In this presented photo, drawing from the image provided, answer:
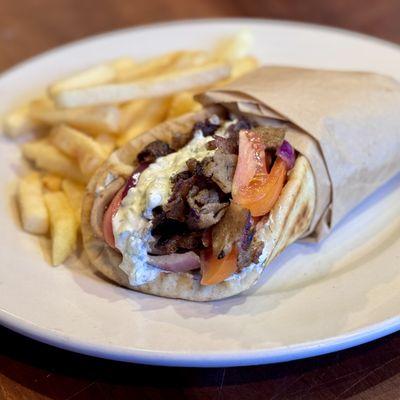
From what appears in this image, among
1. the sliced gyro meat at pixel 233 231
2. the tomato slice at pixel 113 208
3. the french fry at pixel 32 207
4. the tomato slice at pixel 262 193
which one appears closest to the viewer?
the sliced gyro meat at pixel 233 231

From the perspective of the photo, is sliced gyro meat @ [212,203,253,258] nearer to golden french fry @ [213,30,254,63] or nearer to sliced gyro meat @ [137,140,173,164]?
sliced gyro meat @ [137,140,173,164]

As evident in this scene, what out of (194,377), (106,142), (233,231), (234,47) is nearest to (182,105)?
(106,142)

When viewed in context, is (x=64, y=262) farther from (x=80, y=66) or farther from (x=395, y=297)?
(x=80, y=66)

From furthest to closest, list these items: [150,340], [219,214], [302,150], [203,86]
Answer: [203,86] → [302,150] → [219,214] → [150,340]

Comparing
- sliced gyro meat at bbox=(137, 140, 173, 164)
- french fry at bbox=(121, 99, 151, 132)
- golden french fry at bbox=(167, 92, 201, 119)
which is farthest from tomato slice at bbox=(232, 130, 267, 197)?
french fry at bbox=(121, 99, 151, 132)

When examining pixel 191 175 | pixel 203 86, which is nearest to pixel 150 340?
pixel 191 175

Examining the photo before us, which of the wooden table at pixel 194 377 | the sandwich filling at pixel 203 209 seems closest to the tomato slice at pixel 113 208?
the sandwich filling at pixel 203 209

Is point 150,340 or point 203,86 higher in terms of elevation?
point 203,86

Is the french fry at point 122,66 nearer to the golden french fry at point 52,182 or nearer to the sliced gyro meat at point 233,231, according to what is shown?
the golden french fry at point 52,182

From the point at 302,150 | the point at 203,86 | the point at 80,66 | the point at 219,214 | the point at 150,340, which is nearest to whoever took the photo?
the point at 150,340
